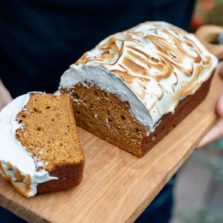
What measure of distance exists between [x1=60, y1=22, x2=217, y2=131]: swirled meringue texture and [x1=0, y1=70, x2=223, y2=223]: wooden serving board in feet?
0.38

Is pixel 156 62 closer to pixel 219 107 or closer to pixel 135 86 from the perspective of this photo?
pixel 135 86

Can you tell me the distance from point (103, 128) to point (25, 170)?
0.38 metres

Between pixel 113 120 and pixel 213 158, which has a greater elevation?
pixel 113 120

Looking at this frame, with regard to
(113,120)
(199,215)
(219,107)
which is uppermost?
(113,120)

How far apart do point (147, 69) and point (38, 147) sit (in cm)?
40

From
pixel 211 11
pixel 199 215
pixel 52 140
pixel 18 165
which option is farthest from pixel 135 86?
pixel 199 215

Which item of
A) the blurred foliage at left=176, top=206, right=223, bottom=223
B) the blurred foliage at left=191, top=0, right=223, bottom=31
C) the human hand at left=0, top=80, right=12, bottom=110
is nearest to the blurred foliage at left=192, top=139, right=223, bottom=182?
the blurred foliage at left=176, top=206, right=223, bottom=223

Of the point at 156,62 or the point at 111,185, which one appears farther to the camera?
the point at 156,62

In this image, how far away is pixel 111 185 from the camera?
62.8 inches

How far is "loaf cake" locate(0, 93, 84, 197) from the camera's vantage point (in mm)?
1460

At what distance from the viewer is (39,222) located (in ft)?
4.88

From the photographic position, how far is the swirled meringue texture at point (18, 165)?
56.9 inches

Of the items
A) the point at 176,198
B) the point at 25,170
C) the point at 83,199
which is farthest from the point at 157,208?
the point at 176,198

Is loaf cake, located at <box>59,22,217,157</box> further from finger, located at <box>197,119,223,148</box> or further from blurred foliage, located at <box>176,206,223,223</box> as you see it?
blurred foliage, located at <box>176,206,223,223</box>
